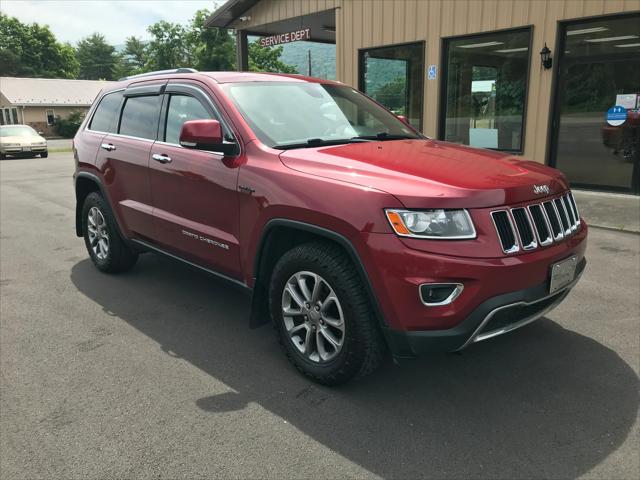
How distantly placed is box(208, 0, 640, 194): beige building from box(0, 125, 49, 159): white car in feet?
52.3

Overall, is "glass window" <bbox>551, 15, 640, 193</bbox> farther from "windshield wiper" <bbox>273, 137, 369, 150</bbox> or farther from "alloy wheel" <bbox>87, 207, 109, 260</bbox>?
"alloy wheel" <bbox>87, 207, 109, 260</bbox>

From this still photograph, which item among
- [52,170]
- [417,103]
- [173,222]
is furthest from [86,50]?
[173,222]

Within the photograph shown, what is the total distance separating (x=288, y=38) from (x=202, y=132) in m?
12.2

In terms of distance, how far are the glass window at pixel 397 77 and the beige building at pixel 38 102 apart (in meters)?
47.0

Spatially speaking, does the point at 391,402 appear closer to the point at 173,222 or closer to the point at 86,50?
the point at 173,222

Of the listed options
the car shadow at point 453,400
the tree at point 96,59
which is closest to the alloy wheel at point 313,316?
the car shadow at point 453,400

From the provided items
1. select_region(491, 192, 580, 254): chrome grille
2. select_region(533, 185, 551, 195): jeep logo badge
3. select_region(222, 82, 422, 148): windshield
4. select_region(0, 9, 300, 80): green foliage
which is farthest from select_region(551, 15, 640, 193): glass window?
select_region(0, 9, 300, 80): green foliage

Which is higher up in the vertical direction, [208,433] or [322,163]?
[322,163]

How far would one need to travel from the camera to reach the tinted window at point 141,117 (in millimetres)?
4477

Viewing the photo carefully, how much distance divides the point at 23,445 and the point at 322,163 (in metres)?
2.12

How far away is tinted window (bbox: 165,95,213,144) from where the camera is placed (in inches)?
158

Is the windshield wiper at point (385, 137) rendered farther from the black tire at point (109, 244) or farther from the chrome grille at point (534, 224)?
the black tire at point (109, 244)

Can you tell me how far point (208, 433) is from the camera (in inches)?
110

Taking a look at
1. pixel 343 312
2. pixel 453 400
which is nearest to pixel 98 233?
pixel 343 312
